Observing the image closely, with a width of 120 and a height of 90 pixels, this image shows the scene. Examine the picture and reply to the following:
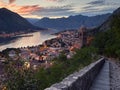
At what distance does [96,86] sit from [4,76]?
3.13m

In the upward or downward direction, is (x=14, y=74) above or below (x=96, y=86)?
above

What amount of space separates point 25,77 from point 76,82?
89.2 inches

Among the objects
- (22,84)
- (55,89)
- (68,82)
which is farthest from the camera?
(22,84)

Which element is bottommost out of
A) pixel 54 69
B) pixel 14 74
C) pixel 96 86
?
pixel 54 69

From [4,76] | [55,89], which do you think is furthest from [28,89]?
[55,89]

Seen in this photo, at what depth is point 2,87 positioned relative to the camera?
29.5 ft

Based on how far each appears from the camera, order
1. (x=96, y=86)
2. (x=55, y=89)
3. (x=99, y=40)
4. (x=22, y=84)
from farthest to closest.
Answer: (x=99, y=40), (x=96, y=86), (x=22, y=84), (x=55, y=89)

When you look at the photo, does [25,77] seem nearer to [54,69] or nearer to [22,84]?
[22,84]

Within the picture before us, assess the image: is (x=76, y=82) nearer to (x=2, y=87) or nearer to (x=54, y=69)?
(x=2, y=87)

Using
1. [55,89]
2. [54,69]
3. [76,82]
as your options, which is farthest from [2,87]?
[54,69]

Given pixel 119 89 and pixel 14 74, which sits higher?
pixel 14 74

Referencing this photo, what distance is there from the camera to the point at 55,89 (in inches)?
231

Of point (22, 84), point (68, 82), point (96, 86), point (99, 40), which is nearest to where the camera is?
point (68, 82)

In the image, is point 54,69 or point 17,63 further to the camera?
point 54,69
